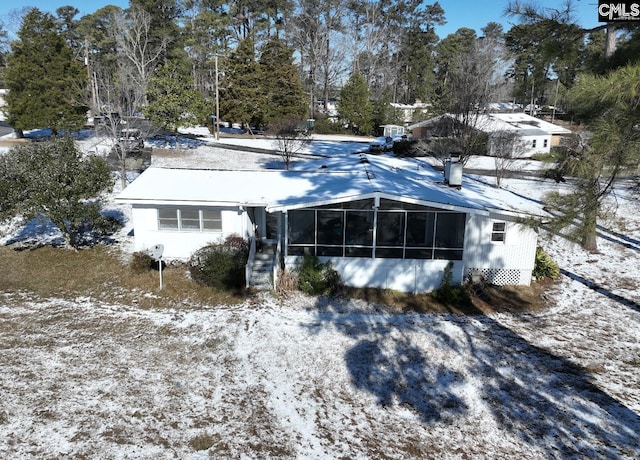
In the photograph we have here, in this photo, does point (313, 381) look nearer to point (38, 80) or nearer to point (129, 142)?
point (129, 142)

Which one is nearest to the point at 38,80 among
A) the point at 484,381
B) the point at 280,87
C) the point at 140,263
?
the point at 280,87

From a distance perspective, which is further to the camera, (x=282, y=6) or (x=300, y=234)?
(x=282, y=6)

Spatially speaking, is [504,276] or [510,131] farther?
[510,131]

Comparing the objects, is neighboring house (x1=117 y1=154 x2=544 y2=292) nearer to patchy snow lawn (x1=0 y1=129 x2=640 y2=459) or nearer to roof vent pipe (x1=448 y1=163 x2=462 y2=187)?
roof vent pipe (x1=448 y1=163 x2=462 y2=187)

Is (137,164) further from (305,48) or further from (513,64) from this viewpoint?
(513,64)

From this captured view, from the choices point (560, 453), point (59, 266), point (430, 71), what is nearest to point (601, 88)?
point (560, 453)

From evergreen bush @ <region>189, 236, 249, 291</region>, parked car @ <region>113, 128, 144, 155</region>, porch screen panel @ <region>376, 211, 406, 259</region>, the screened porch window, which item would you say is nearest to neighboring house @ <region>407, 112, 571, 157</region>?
the screened porch window
